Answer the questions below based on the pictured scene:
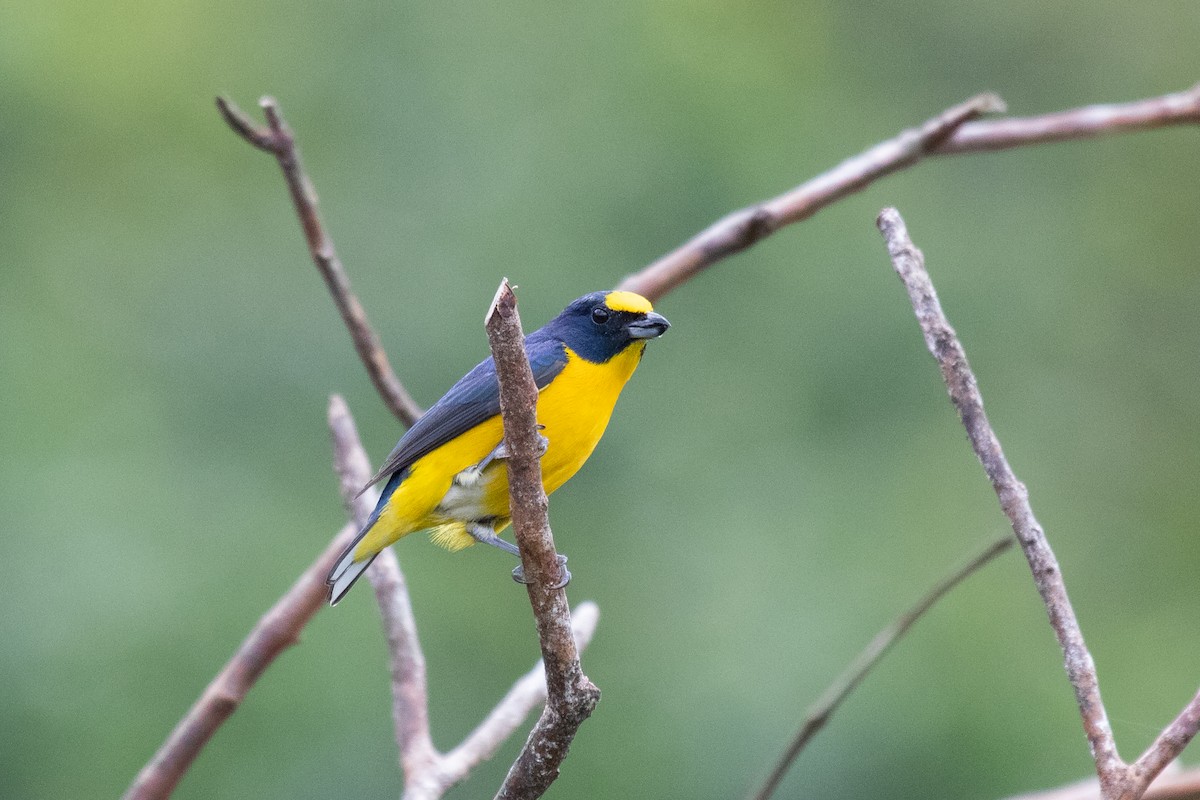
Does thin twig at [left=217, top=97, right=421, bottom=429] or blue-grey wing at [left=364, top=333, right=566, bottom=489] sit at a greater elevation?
thin twig at [left=217, top=97, right=421, bottom=429]

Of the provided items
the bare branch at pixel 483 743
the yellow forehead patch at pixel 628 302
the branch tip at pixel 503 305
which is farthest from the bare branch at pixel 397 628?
the branch tip at pixel 503 305

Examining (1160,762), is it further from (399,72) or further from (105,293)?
(399,72)

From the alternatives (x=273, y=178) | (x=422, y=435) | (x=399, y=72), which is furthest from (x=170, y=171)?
(x=422, y=435)

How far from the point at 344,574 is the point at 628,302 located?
0.89 m

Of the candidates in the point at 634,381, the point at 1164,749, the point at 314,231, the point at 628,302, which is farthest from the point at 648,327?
the point at 634,381

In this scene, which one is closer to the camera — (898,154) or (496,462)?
(496,462)

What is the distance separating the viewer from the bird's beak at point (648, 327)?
3219mm

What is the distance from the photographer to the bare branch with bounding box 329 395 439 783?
10.1ft

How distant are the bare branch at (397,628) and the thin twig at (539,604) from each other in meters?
0.84

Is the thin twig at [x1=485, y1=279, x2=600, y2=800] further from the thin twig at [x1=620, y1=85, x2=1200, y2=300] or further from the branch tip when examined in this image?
the thin twig at [x1=620, y1=85, x2=1200, y2=300]

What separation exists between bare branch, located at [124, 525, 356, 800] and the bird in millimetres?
156

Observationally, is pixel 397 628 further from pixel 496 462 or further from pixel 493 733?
pixel 496 462

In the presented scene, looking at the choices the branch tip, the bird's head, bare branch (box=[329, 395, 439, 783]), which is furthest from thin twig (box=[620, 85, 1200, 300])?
the branch tip

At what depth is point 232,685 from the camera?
10.6 ft
